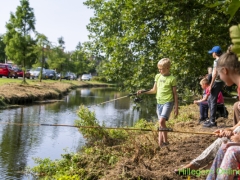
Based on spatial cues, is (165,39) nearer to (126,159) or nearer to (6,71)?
(126,159)

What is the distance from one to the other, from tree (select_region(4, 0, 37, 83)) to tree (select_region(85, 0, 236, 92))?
14290 mm

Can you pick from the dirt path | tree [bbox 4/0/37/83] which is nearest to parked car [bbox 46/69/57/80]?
tree [bbox 4/0/37/83]

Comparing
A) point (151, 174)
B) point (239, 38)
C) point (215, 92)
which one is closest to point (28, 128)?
point (215, 92)

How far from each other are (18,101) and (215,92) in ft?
51.6

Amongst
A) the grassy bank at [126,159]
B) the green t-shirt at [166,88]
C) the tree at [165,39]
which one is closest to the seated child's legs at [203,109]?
the grassy bank at [126,159]

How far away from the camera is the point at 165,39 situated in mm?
12719

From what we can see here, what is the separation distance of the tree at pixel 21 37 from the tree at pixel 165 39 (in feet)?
46.9

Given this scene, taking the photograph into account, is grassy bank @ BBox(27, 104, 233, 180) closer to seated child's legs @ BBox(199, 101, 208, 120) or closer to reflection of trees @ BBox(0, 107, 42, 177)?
seated child's legs @ BBox(199, 101, 208, 120)

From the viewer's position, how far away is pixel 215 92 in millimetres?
8242

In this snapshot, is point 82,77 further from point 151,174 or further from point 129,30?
point 151,174

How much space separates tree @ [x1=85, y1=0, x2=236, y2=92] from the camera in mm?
11742

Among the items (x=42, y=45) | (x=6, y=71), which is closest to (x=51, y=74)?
(x=6, y=71)

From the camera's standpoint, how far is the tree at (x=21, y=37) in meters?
30.6

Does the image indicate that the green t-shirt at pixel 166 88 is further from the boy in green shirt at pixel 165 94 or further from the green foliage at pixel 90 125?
the green foliage at pixel 90 125
